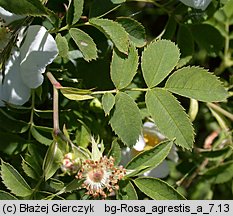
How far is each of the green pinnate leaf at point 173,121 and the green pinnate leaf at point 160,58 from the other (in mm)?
63

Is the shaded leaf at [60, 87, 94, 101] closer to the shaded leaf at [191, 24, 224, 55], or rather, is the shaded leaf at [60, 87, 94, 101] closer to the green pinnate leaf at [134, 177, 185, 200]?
the green pinnate leaf at [134, 177, 185, 200]

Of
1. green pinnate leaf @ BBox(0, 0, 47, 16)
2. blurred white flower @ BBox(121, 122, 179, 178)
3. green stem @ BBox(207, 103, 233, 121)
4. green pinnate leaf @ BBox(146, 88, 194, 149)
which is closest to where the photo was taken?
green pinnate leaf @ BBox(0, 0, 47, 16)

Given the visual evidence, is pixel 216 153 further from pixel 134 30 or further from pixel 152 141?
pixel 134 30

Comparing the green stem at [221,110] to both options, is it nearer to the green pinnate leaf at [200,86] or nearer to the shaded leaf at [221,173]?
the shaded leaf at [221,173]

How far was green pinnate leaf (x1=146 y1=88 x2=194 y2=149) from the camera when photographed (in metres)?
1.52

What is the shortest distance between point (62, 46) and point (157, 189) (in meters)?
0.42

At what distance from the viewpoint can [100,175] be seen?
1.54 meters

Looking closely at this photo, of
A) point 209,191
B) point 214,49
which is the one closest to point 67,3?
point 214,49

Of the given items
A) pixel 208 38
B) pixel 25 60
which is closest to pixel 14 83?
pixel 25 60

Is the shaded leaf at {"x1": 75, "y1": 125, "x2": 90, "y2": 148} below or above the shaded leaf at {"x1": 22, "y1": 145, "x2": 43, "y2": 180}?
above

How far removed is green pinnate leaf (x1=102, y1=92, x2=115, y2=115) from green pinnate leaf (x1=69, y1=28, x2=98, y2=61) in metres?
0.10

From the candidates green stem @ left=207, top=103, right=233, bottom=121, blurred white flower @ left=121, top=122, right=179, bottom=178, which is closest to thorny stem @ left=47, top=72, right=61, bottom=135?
blurred white flower @ left=121, top=122, right=179, bottom=178

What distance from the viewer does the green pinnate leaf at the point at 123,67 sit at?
1.57 m

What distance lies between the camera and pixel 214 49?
2016 millimetres
